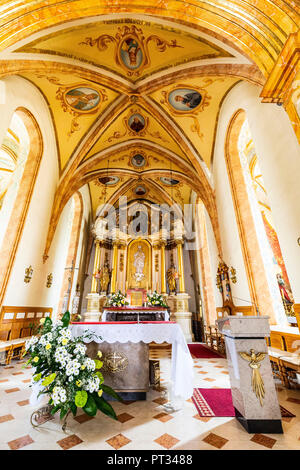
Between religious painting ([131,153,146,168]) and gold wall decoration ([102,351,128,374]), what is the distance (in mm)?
10355

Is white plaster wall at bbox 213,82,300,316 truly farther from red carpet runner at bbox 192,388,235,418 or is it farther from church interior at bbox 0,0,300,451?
red carpet runner at bbox 192,388,235,418

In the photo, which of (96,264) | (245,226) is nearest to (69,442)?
(245,226)

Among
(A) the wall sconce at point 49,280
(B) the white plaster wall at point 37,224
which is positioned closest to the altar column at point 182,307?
(B) the white plaster wall at point 37,224

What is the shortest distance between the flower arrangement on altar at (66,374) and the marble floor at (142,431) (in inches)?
8.6

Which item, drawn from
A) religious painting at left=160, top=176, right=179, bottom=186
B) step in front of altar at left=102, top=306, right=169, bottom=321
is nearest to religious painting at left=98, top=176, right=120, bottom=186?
religious painting at left=160, top=176, right=179, bottom=186

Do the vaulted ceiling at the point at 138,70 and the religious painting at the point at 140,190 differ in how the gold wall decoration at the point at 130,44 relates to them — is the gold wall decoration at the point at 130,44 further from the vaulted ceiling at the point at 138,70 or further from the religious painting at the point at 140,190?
the religious painting at the point at 140,190

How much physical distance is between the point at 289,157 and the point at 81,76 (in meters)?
6.51

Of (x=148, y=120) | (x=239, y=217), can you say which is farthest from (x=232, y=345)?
(x=148, y=120)

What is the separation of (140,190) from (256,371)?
13.8 meters

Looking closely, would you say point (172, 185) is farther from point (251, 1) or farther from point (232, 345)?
point (232, 345)

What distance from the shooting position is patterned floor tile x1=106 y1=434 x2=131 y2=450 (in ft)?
6.85

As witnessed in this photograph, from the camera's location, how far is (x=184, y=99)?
25.3 feet

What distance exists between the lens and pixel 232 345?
8.89 ft

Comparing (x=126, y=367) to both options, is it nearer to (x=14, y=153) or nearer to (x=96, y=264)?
(x=14, y=153)
